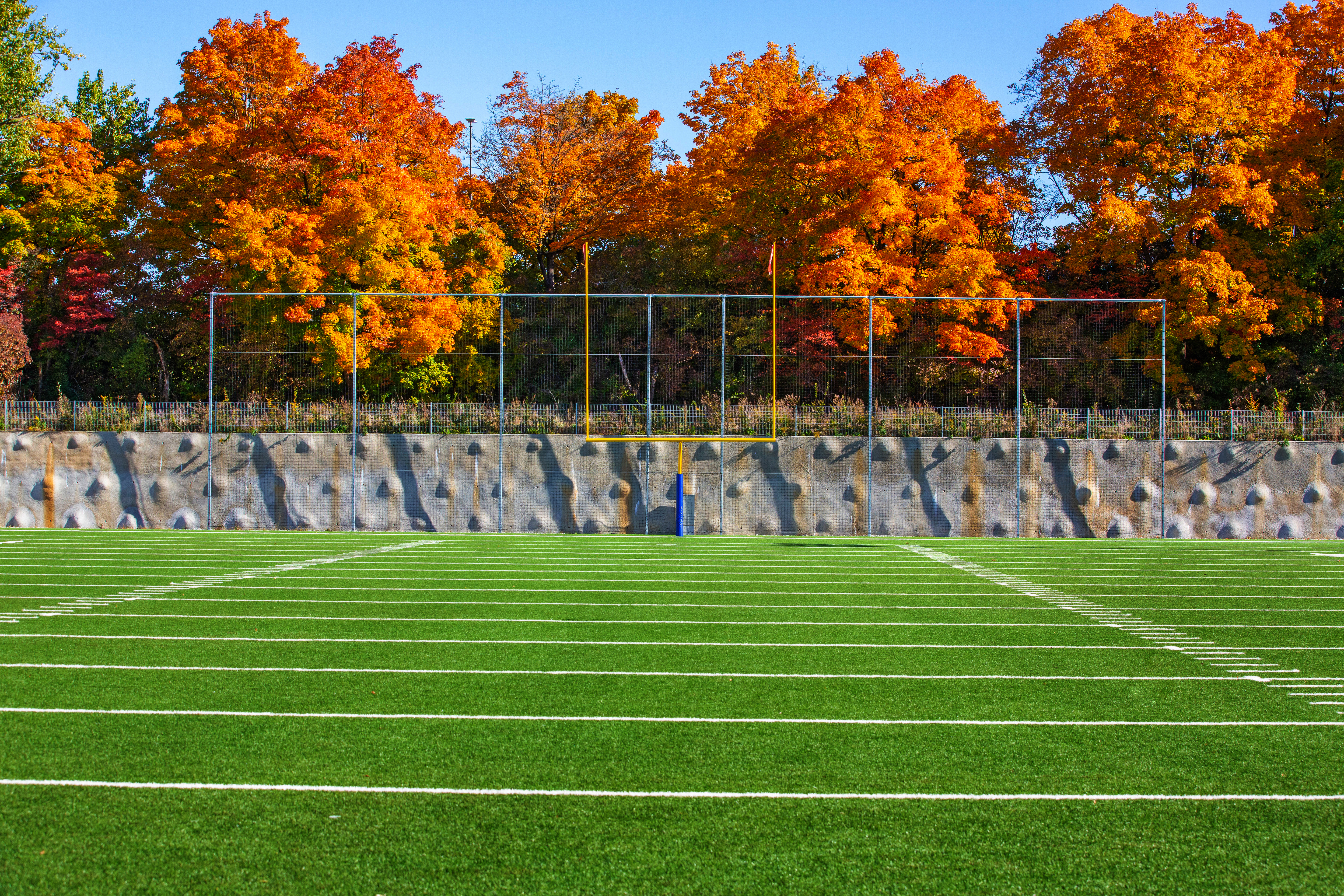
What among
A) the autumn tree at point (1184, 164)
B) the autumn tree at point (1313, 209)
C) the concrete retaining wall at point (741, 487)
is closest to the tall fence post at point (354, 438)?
the concrete retaining wall at point (741, 487)

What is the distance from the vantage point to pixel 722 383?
21406mm

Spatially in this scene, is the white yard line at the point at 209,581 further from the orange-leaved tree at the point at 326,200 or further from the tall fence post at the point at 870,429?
the orange-leaved tree at the point at 326,200

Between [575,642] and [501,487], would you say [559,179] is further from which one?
[575,642]

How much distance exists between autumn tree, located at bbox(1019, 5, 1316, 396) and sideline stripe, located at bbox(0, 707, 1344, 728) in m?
21.3

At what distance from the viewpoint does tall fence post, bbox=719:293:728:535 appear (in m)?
20.7

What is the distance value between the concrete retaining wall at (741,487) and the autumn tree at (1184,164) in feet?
18.4

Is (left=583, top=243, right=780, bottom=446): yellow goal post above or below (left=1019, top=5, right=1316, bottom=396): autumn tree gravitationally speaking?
below

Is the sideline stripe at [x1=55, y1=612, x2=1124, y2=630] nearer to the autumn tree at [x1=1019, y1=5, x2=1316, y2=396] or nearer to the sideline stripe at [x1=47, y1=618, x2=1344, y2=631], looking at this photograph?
the sideline stripe at [x1=47, y1=618, x2=1344, y2=631]

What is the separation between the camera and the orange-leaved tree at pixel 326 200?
25391 mm

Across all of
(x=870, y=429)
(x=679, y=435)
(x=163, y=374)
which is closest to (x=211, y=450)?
(x=679, y=435)

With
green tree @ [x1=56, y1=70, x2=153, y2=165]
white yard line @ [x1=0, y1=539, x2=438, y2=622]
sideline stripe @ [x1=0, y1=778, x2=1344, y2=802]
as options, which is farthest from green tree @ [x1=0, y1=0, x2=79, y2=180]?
sideline stripe @ [x1=0, y1=778, x2=1344, y2=802]

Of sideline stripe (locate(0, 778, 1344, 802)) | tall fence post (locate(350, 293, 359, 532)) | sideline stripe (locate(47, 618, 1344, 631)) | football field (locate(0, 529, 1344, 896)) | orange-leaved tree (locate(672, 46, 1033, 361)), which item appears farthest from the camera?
orange-leaved tree (locate(672, 46, 1033, 361))

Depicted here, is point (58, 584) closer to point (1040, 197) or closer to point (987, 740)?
point (987, 740)

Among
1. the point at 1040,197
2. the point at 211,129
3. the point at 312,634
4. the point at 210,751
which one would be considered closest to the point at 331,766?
the point at 210,751
